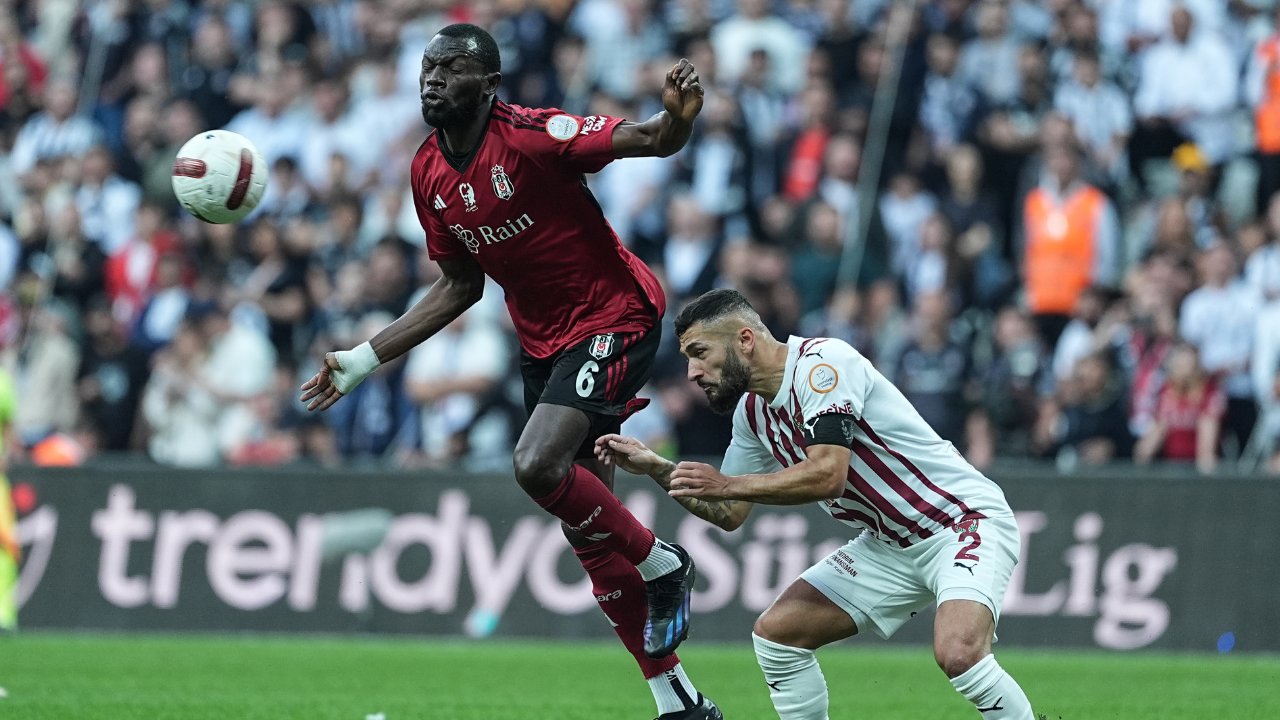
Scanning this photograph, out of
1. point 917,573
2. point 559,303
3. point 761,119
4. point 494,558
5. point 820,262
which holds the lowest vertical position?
point 494,558

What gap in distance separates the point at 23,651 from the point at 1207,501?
8.91 m

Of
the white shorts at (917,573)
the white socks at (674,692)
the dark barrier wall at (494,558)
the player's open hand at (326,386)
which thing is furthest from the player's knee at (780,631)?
the dark barrier wall at (494,558)

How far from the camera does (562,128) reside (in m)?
7.30

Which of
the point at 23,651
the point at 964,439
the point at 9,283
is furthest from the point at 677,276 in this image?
the point at 9,283

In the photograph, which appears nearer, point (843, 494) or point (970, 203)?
point (843, 494)

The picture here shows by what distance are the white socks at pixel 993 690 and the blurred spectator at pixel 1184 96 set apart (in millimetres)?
9252

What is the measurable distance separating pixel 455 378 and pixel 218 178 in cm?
714

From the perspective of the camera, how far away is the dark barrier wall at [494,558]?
1291cm

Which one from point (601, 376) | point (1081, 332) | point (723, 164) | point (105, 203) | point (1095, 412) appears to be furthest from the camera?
point (105, 203)

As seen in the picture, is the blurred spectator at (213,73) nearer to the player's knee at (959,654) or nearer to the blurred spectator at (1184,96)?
the blurred spectator at (1184,96)

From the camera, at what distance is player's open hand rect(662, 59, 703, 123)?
6684mm

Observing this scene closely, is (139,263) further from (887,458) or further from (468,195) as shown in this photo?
(887,458)

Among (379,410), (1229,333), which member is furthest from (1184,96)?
(379,410)

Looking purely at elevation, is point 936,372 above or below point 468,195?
below
